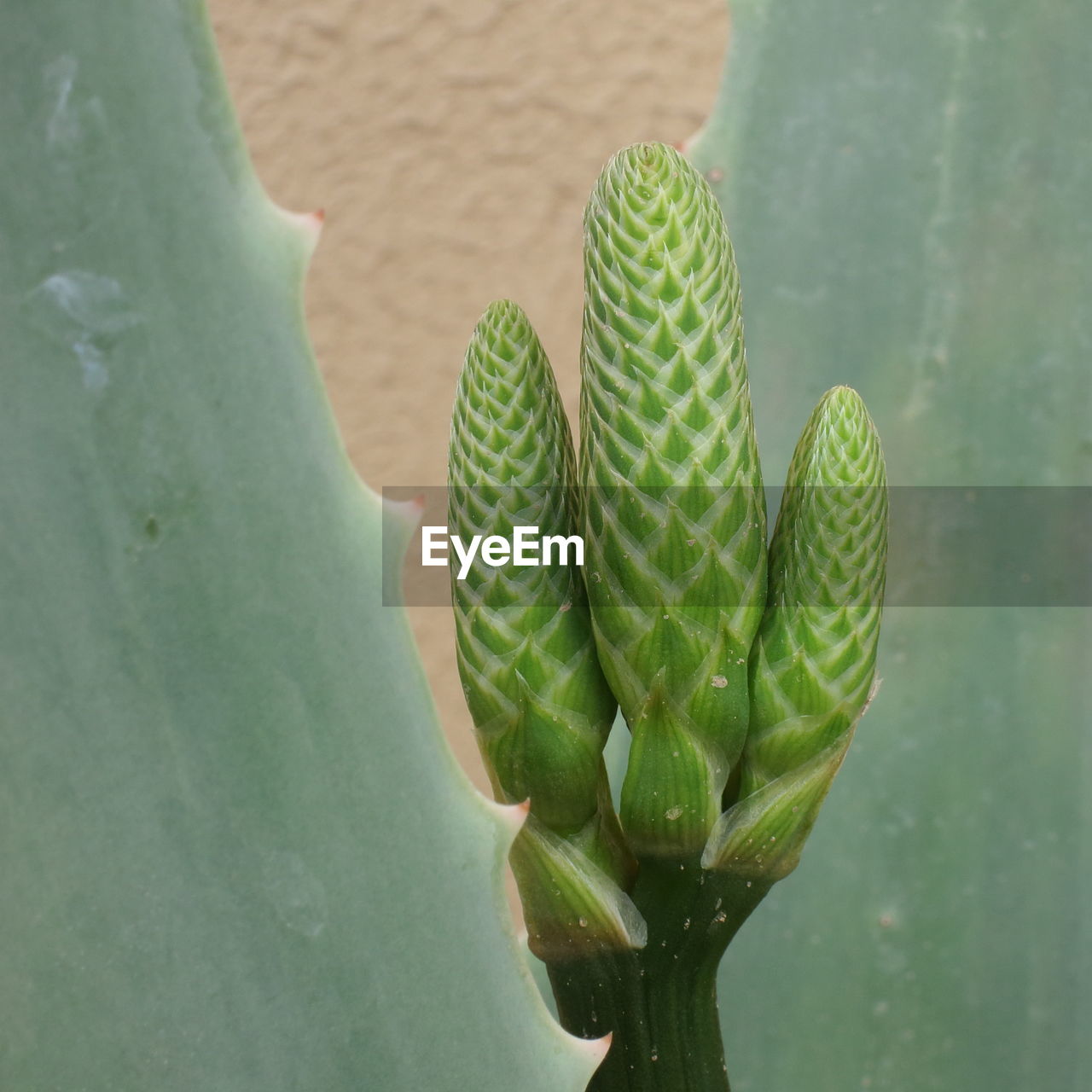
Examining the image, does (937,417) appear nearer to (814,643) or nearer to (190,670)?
(814,643)

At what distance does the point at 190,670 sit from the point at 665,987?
0.14 meters

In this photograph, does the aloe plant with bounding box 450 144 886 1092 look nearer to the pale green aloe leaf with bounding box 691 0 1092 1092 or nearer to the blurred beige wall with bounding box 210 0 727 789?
the pale green aloe leaf with bounding box 691 0 1092 1092

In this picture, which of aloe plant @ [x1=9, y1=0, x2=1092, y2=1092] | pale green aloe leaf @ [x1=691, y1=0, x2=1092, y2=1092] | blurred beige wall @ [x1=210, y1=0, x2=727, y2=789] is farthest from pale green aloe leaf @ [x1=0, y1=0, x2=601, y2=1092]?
blurred beige wall @ [x1=210, y1=0, x2=727, y2=789]

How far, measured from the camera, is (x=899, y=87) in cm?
44

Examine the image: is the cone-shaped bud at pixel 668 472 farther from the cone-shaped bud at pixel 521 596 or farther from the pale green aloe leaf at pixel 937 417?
the pale green aloe leaf at pixel 937 417

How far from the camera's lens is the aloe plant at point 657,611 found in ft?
0.76

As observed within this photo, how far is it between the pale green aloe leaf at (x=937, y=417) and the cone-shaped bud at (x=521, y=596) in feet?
0.72

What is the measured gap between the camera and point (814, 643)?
0.84 feet

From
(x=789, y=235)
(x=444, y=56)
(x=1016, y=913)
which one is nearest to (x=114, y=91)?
(x=789, y=235)

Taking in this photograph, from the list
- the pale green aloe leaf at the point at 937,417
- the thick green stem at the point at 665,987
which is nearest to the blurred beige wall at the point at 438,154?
the pale green aloe leaf at the point at 937,417

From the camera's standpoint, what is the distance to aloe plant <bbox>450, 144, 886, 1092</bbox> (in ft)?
0.76

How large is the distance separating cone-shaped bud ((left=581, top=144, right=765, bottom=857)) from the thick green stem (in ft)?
0.09

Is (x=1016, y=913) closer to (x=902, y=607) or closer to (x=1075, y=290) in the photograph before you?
(x=902, y=607)

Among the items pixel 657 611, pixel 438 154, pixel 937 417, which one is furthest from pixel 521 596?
pixel 438 154
